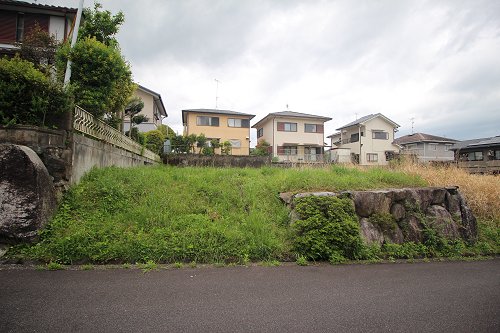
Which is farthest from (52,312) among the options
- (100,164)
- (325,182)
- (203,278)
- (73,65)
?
(73,65)

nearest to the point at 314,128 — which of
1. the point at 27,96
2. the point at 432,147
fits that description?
the point at 432,147

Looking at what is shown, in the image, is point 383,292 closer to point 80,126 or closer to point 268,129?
point 80,126

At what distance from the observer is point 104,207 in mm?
5406

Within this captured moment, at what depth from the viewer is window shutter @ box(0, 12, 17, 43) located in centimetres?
1536

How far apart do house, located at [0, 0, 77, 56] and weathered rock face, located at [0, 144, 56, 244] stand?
1494cm

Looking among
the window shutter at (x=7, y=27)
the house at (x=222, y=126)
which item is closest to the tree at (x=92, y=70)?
the window shutter at (x=7, y=27)

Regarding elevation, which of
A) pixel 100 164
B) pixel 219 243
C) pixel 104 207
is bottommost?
pixel 219 243

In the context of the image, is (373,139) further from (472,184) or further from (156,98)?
(156,98)

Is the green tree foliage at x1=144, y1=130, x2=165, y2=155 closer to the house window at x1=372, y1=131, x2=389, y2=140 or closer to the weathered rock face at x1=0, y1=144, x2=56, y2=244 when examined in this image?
the weathered rock face at x1=0, y1=144, x2=56, y2=244

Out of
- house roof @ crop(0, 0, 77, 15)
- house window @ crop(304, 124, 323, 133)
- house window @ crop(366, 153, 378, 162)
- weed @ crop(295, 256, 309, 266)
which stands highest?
house roof @ crop(0, 0, 77, 15)

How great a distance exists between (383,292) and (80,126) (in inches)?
292

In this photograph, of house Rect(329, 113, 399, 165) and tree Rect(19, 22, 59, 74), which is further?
house Rect(329, 113, 399, 165)

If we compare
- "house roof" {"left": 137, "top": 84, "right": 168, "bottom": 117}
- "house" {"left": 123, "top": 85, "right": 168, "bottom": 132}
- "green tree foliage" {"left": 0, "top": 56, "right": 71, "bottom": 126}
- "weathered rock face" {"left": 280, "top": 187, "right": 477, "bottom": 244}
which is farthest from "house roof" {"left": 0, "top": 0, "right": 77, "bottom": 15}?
"weathered rock face" {"left": 280, "top": 187, "right": 477, "bottom": 244}

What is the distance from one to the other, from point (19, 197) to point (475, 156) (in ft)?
139
